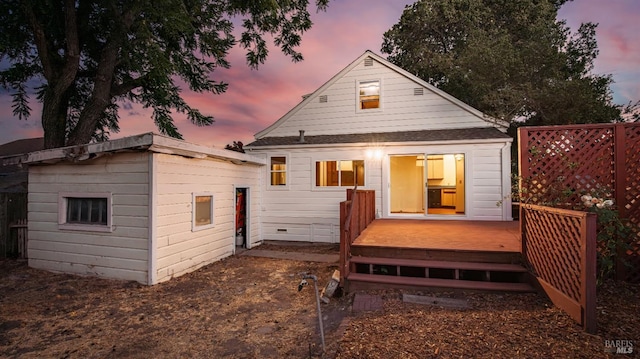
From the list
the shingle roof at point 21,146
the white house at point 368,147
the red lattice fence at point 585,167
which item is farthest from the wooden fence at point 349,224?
the shingle roof at point 21,146

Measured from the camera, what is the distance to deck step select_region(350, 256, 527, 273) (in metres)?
4.53

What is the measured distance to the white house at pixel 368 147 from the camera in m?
8.41

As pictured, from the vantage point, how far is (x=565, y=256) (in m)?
3.61

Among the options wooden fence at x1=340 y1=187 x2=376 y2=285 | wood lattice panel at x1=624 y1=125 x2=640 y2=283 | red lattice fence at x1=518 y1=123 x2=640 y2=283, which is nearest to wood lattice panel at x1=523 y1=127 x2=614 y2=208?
red lattice fence at x1=518 y1=123 x2=640 y2=283

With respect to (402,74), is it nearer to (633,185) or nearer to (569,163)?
(569,163)

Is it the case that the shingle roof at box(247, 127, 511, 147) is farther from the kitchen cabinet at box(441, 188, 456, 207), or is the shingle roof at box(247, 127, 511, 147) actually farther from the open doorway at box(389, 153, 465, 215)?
the kitchen cabinet at box(441, 188, 456, 207)

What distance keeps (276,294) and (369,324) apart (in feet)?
6.74

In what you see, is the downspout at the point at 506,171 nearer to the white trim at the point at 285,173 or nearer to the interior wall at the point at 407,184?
the interior wall at the point at 407,184

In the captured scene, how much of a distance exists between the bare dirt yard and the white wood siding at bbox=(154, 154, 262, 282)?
2.88ft

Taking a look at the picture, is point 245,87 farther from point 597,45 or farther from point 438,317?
point 597,45

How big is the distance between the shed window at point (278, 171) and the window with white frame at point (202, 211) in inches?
121

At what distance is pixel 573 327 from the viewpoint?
10.6 feet

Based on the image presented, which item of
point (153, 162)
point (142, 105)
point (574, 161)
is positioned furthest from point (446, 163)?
point (142, 105)

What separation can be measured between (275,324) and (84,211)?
5.37 m
